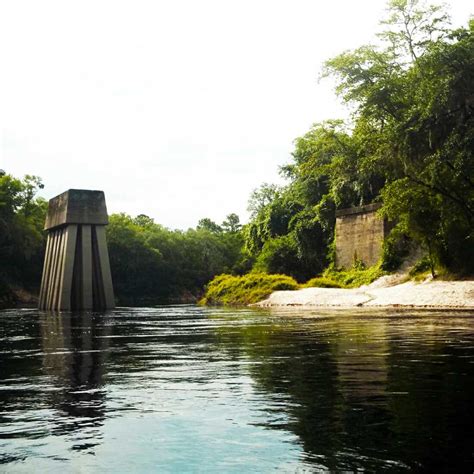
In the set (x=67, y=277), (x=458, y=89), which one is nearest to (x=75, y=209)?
(x=67, y=277)

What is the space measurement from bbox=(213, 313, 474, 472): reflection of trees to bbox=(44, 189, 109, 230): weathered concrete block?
3861 centimetres

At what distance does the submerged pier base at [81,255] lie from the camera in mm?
50344

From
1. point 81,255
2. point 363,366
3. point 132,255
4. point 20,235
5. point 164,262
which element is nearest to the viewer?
point 363,366

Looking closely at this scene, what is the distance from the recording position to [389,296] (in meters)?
37.0

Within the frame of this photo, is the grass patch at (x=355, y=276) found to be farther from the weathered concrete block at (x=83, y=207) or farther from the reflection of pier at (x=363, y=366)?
the reflection of pier at (x=363, y=366)

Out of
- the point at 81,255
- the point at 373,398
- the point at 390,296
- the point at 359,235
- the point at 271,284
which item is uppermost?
the point at 359,235

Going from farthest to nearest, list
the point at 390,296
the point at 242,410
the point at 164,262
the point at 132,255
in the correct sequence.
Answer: the point at 164,262
the point at 132,255
the point at 390,296
the point at 242,410

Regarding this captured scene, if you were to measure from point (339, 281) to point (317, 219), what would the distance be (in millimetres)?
11392

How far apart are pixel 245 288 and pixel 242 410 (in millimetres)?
47157

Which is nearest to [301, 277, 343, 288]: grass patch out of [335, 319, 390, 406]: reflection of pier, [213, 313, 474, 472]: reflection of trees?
[335, 319, 390, 406]: reflection of pier

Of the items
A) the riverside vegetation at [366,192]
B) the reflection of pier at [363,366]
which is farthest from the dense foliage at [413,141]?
the reflection of pier at [363,366]

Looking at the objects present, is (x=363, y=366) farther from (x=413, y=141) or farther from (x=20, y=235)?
(x=20, y=235)

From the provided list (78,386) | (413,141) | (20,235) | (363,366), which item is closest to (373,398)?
(363,366)

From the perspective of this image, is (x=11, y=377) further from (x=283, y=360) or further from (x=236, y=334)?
(x=236, y=334)
